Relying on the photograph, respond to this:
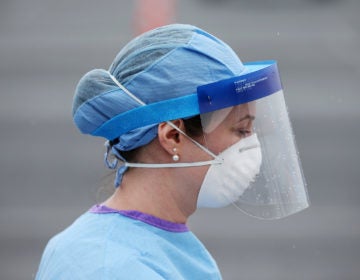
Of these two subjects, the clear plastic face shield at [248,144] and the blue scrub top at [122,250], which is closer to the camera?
the blue scrub top at [122,250]

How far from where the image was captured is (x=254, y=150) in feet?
6.30

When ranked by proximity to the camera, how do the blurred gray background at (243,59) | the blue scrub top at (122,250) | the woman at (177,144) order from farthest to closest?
1. the blurred gray background at (243,59)
2. the woman at (177,144)
3. the blue scrub top at (122,250)

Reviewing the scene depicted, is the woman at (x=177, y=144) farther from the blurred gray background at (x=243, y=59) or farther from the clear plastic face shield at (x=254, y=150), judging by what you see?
the blurred gray background at (x=243, y=59)

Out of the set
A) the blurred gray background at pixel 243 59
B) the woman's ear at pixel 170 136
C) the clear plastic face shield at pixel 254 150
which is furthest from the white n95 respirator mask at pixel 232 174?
the blurred gray background at pixel 243 59

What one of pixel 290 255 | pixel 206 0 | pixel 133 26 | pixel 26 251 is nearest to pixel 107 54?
pixel 133 26

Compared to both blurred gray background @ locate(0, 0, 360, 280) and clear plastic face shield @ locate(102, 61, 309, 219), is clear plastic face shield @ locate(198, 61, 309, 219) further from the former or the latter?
blurred gray background @ locate(0, 0, 360, 280)

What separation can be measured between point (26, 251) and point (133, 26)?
2.11m

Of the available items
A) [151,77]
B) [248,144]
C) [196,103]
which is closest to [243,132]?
[248,144]

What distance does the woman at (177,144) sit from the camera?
5.99 ft

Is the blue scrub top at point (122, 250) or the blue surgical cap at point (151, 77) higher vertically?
the blue surgical cap at point (151, 77)

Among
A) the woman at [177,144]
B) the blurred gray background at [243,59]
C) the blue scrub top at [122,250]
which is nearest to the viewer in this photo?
the blue scrub top at [122,250]

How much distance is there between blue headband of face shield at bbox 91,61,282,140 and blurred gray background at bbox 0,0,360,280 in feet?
15.0

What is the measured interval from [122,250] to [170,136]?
294mm

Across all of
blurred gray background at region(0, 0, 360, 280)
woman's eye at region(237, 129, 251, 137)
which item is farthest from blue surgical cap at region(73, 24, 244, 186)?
blurred gray background at region(0, 0, 360, 280)
